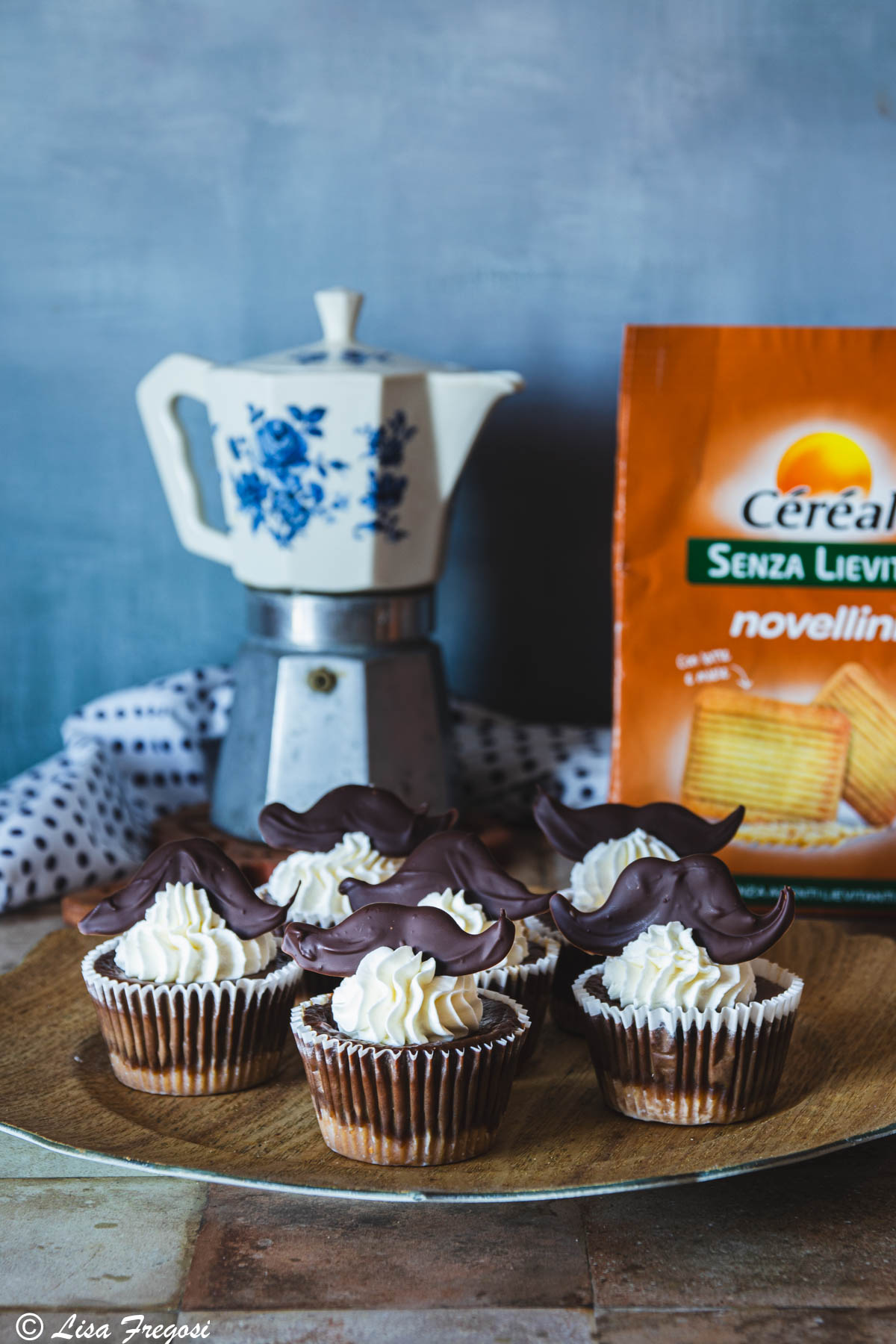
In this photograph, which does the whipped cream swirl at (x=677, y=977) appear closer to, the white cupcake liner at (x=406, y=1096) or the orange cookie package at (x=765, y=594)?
the white cupcake liner at (x=406, y=1096)

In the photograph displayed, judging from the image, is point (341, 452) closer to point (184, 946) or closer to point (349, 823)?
point (349, 823)

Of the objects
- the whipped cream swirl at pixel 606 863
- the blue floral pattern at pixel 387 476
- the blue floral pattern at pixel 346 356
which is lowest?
the whipped cream swirl at pixel 606 863

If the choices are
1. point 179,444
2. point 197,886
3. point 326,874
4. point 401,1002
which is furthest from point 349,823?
point 179,444

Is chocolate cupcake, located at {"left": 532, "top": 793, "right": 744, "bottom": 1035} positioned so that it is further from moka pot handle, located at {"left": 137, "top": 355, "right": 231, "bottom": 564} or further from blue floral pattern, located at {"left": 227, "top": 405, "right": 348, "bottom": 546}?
moka pot handle, located at {"left": 137, "top": 355, "right": 231, "bottom": 564}

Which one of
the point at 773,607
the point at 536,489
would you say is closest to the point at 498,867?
the point at 773,607

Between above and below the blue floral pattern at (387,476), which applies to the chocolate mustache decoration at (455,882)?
below

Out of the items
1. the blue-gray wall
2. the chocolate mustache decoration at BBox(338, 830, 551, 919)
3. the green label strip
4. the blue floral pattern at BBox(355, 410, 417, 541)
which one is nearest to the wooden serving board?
the chocolate mustache decoration at BBox(338, 830, 551, 919)

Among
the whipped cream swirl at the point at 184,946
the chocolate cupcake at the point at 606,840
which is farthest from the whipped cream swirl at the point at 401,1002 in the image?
the chocolate cupcake at the point at 606,840
